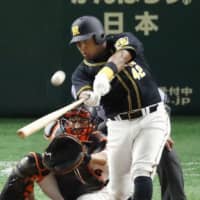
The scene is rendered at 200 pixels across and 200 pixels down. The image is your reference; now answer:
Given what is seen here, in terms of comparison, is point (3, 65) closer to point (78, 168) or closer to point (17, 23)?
point (17, 23)

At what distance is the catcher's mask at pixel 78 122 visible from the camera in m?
6.26

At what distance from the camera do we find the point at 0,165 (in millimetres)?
8914

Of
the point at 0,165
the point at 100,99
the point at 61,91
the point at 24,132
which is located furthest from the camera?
the point at 61,91

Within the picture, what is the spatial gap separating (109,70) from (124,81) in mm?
454

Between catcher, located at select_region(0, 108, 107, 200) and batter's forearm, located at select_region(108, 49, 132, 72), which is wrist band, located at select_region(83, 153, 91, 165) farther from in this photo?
batter's forearm, located at select_region(108, 49, 132, 72)

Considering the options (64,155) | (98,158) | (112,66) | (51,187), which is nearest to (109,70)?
(112,66)

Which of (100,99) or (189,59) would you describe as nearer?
(100,99)

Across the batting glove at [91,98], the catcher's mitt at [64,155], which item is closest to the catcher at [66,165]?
the catcher's mitt at [64,155]

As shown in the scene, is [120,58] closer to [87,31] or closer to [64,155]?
[87,31]

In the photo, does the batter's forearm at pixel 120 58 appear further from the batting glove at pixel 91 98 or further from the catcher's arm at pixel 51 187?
the catcher's arm at pixel 51 187

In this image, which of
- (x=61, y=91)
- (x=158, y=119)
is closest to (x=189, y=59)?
(x=61, y=91)

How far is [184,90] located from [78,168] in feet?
18.8

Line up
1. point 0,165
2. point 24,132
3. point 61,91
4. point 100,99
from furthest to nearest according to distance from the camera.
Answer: point 61,91 → point 0,165 → point 100,99 → point 24,132

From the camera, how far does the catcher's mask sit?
6262 mm
